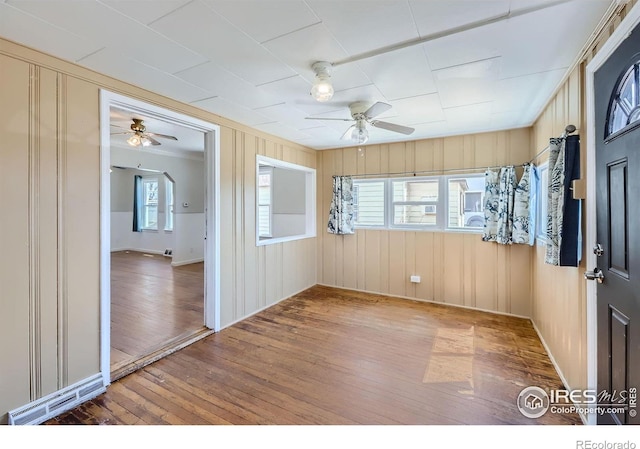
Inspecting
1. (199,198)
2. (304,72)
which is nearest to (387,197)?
(304,72)

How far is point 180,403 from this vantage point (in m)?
2.08

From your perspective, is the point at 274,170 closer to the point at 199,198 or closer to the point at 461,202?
the point at 199,198

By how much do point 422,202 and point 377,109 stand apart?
2.30 m

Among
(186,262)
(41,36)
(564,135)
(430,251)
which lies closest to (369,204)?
(430,251)

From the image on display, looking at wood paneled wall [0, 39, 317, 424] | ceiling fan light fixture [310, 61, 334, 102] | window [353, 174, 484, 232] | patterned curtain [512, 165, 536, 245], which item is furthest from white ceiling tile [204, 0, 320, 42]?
window [353, 174, 484, 232]

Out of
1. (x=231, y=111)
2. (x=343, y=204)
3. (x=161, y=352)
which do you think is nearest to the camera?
(x=161, y=352)

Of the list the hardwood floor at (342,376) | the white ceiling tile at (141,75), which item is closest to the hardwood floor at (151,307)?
the hardwood floor at (342,376)

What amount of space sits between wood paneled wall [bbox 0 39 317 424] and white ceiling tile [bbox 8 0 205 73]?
0.49 metres

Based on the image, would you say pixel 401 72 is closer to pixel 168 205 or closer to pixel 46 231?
pixel 46 231

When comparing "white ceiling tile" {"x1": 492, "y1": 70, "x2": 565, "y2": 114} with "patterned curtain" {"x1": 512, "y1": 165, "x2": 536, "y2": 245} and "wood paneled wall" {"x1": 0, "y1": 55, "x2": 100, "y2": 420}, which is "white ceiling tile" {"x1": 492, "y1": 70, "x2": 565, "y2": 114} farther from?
"wood paneled wall" {"x1": 0, "y1": 55, "x2": 100, "y2": 420}

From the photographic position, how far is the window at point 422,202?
163 inches

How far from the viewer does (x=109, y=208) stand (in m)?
2.31
